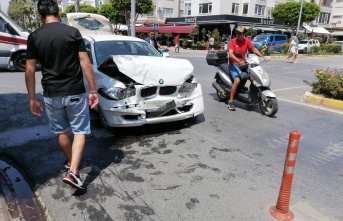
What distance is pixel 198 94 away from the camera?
17.2 feet

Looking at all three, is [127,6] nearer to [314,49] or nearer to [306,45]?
[306,45]

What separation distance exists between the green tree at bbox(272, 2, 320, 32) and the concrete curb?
3283 cm

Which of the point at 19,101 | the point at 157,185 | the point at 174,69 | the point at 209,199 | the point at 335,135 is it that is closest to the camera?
the point at 209,199

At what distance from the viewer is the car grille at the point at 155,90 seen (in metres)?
4.62

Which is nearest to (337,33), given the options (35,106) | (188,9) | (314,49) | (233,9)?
(233,9)

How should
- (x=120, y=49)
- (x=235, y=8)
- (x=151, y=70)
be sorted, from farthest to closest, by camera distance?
(x=235, y=8)
(x=120, y=49)
(x=151, y=70)

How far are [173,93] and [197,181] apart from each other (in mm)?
1849

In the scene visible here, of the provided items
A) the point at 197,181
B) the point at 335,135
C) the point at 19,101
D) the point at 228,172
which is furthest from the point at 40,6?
the point at 335,135

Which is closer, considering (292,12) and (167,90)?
(167,90)

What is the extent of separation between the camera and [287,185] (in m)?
2.71

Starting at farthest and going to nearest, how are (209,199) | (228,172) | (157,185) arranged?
(228,172)
(157,185)
(209,199)

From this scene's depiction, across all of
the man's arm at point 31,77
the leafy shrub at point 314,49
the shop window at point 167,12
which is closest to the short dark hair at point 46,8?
the man's arm at point 31,77

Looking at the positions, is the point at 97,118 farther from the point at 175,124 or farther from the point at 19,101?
the point at 19,101

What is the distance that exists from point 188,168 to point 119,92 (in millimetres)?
1592
